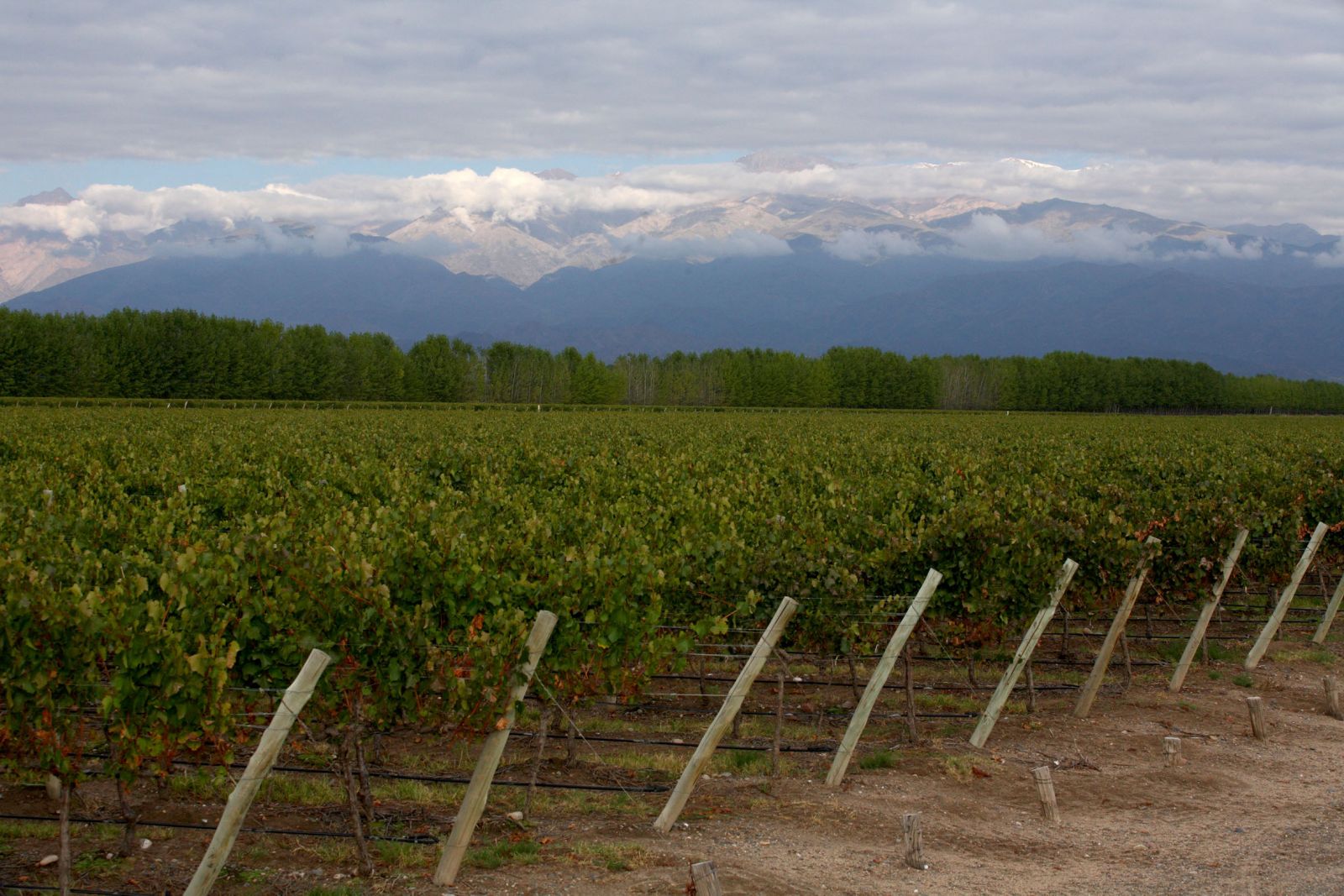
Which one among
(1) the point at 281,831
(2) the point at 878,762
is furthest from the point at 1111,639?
(1) the point at 281,831

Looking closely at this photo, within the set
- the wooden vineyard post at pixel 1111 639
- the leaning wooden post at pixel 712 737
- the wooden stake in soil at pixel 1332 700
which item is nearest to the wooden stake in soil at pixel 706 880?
the leaning wooden post at pixel 712 737

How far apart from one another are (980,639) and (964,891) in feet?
16.0

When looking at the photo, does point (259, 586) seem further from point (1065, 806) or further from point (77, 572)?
point (1065, 806)

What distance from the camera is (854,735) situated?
10.2 meters

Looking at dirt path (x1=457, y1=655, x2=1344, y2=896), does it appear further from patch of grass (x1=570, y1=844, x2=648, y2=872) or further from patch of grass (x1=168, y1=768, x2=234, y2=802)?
patch of grass (x1=168, y1=768, x2=234, y2=802)

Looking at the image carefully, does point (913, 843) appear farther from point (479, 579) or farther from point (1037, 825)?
point (479, 579)

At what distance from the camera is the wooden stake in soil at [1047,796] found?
9.60 metres

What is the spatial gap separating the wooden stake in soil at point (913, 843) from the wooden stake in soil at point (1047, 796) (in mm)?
1666

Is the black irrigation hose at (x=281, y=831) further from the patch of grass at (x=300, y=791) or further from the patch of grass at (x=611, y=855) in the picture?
the patch of grass at (x=611, y=855)

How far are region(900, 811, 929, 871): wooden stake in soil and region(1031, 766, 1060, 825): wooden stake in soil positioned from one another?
167 centimetres

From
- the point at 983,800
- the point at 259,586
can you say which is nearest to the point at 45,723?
the point at 259,586

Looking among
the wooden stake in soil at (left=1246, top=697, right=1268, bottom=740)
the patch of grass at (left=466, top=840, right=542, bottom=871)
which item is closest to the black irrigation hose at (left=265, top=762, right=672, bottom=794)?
the patch of grass at (left=466, top=840, right=542, bottom=871)

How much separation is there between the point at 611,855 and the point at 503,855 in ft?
2.66

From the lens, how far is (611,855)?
8.39 meters
